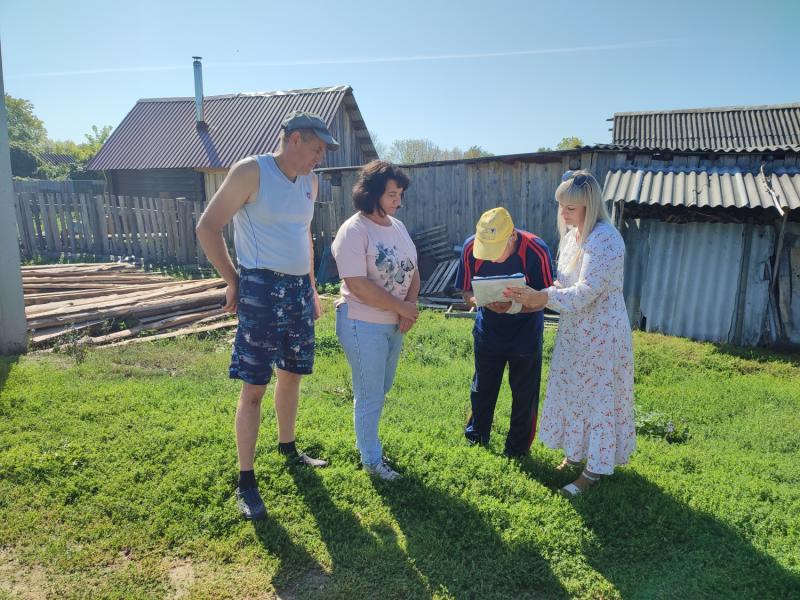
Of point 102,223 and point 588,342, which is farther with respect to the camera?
point 102,223

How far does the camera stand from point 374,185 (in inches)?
127

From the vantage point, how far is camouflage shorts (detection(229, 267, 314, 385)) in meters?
2.99

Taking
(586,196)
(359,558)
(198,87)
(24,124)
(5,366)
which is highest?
(24,124)

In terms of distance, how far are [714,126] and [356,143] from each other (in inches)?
548

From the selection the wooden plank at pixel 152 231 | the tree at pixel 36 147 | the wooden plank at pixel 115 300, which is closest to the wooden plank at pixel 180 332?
the wooden plank at pixel 115 300

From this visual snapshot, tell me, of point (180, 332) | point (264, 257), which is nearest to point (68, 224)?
point (180, 332)

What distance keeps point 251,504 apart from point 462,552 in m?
1.21

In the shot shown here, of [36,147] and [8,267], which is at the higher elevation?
[36,147]

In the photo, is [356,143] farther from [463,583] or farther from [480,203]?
[463,583]

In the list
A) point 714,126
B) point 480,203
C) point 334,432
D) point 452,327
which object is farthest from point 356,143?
point 334,432

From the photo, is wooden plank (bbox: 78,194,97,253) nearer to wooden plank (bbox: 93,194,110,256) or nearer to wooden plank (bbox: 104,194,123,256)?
wooden plank (bbox: 93,194,110,256)

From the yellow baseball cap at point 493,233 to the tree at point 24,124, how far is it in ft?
194

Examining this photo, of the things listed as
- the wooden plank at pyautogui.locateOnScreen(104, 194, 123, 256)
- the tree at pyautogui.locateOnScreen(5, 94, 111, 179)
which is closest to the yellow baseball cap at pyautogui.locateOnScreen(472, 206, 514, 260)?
the wooden plank at pyautogui.locateOnScreen(104, 194, 123, 256)

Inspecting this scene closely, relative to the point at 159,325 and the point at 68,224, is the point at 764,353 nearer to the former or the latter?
the point at 159,325
